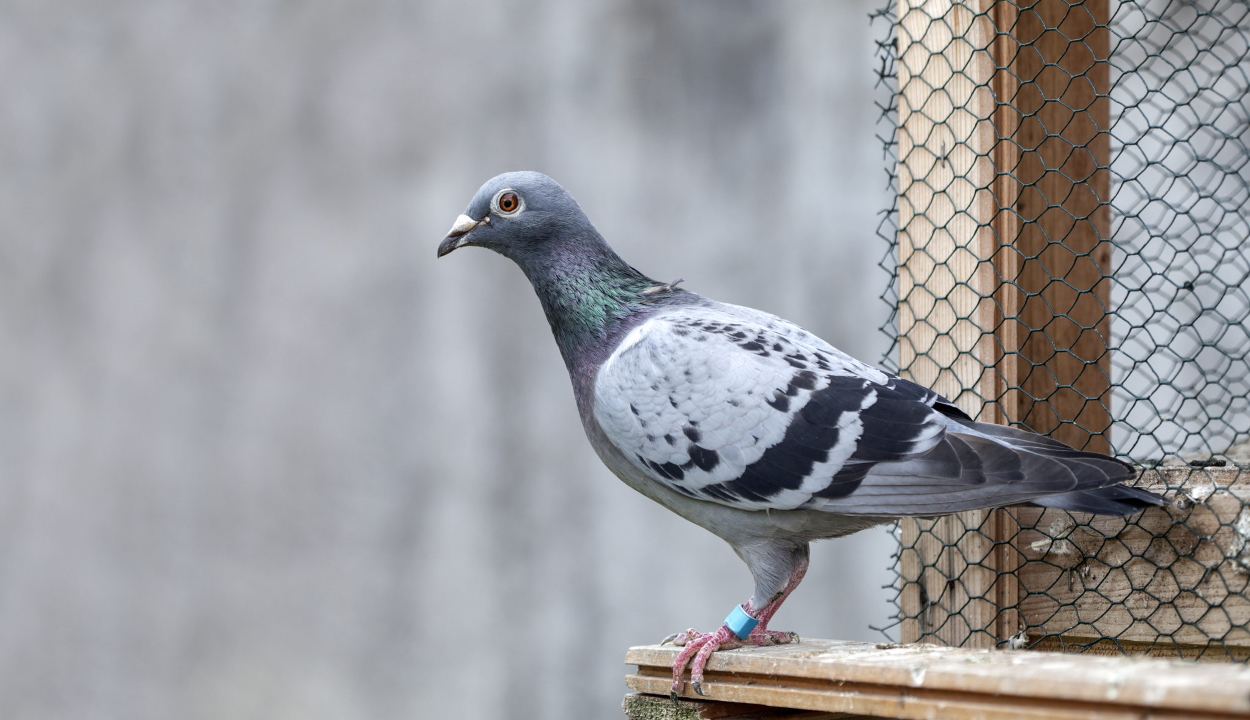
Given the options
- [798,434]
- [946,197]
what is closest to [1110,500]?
[798,434]

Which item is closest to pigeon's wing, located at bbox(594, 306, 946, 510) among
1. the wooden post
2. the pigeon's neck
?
the pigeon's neck

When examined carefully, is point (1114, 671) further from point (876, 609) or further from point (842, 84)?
point (842, 84)

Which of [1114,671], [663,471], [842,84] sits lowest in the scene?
[1114,671]

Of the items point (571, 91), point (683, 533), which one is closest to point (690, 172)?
point (571, 91)

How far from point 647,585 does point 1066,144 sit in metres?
2.72

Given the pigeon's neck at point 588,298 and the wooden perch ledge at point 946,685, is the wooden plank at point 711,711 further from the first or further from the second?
the pigeon's neck at point 588,298

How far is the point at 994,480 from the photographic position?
1788 mm

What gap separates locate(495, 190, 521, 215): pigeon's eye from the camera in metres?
2.31

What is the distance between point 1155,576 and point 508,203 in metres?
1.52

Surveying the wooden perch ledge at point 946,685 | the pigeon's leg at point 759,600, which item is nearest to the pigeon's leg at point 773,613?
the pigeon's leg at point 759,600

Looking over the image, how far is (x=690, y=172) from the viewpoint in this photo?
4562 mm

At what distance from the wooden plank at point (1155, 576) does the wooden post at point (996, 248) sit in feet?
0.27

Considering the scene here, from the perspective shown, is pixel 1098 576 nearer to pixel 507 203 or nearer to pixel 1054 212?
pixel 1054 212

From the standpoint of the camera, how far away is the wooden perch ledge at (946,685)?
3.58 ft
